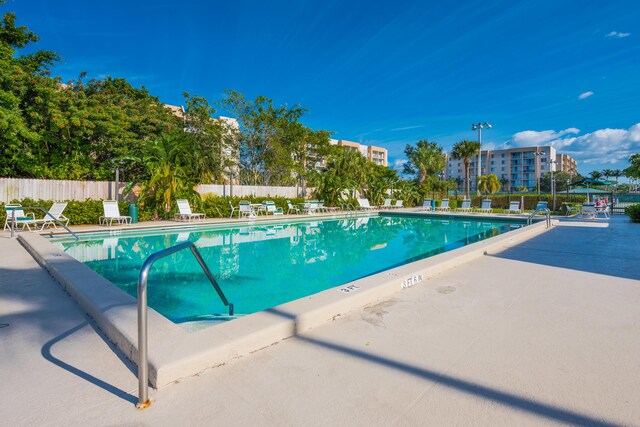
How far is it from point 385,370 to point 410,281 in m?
2.30

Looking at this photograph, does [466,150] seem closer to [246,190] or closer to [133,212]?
[246,190]

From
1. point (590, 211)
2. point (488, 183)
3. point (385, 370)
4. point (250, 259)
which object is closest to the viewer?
point (385, 370)

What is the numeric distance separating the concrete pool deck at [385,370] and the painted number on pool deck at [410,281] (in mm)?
313

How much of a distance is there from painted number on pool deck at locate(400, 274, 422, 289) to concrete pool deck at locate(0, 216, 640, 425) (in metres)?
0.31

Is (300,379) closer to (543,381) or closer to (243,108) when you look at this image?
(543,381)

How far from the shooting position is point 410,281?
14.6 feet

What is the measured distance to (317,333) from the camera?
2.97 meters

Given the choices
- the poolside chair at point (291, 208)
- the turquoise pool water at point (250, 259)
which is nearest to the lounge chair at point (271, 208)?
the poolside chair at point (291, 208)

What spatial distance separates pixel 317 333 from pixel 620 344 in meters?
2.45

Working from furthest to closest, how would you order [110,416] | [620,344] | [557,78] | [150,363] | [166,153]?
[557,78]
[166,153]
[620,344]
[150,363]
[110,416]

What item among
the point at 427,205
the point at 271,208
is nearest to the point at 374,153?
the point at 427,205

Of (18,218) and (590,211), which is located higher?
(18,218)

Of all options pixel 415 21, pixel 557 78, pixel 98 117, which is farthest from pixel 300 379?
pixel 557 78

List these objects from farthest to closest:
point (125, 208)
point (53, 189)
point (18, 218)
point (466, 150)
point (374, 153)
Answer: point (374, 153), point (466, 150), point (125, 208), point (53, 189), point (18, 218)
